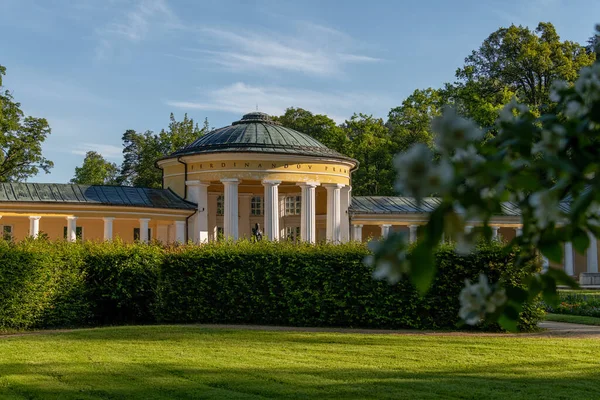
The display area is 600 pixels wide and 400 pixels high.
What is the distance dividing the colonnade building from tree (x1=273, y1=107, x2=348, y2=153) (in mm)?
15146

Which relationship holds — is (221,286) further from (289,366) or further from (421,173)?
(421,173)

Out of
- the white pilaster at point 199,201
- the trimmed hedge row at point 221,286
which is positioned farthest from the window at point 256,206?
the trimmed hedge row at point 221,286

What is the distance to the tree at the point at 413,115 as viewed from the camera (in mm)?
58156

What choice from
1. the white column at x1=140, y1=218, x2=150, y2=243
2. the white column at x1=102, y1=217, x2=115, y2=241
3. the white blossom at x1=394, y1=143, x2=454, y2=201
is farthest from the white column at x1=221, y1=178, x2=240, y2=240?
the white blossom at x1=394, y1=143, x2=454, y2=201

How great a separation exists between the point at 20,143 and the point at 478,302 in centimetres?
5059

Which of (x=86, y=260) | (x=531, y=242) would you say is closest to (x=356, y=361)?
(x=86, y=260)

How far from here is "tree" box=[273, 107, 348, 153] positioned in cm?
6022

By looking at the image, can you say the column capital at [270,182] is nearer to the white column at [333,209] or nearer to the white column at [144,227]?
the white column at [333,209]

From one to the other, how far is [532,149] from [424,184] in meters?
0.59

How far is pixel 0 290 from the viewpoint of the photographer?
717 inches

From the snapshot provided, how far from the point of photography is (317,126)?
66938 mm

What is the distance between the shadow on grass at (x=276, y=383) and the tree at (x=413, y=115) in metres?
46.1

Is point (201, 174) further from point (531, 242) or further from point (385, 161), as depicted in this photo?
point (531, 242)

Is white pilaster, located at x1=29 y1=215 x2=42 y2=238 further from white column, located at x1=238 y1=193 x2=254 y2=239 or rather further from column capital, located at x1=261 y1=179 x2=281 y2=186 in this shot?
white column, located at x1=238 y1=193 x2=254 y2=239
